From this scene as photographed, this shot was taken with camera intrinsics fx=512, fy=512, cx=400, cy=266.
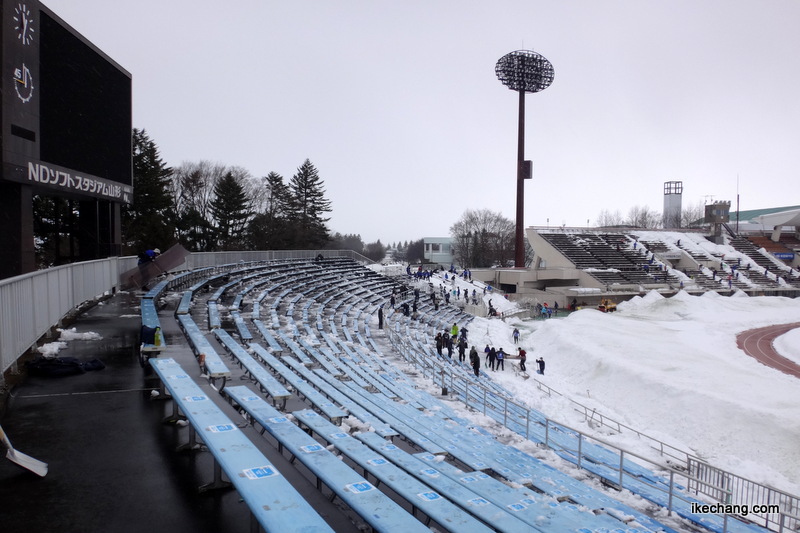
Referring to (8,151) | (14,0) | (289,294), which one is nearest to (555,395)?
(289,294)

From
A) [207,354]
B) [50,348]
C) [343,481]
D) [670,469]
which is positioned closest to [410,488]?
[343,481]

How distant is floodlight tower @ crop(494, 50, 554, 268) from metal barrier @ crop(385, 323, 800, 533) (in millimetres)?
44534

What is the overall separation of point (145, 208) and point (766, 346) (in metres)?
43.9

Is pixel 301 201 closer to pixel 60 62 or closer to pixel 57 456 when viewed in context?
pixel 60 62

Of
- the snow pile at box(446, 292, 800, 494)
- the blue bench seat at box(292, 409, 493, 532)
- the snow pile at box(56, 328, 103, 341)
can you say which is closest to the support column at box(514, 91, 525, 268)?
the snow pile at box(446, 292, 800, 494)

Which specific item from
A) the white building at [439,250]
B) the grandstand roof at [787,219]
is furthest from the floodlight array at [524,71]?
the white building at [439,250]

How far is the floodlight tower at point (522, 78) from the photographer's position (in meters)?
61.0

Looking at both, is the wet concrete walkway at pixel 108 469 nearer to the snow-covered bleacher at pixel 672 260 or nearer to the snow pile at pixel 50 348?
the snow pile at pixel 50 348

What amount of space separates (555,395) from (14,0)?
19488 millimetres

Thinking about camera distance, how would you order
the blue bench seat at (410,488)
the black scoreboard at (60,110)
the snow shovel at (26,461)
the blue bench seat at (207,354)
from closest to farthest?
the blue bench seat at (410,488) → the snow shovel at (26,461) → the blue bench seat at (207,354) → the black scoreboard at (60,110)

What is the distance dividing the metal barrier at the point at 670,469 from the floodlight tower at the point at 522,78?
1753 inches

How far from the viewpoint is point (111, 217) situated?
1945cm

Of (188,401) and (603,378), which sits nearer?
(188,401)

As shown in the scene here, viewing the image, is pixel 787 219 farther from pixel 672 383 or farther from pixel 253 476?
pixel 253 476
